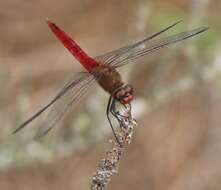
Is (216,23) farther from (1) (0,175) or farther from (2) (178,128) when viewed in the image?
(1) (0,175)

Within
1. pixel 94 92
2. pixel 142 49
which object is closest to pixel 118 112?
pixel 142 49

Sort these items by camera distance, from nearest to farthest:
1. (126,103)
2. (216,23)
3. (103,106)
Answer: (126,103) < (103,106) < (216,23)

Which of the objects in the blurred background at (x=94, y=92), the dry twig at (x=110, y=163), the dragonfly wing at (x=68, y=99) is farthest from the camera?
the blurred background at (x=94, y=92)

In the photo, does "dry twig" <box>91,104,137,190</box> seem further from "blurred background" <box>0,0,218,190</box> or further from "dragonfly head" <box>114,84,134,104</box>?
"blurred background" <box>0,0,218,190</box>

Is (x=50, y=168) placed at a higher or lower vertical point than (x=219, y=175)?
higher

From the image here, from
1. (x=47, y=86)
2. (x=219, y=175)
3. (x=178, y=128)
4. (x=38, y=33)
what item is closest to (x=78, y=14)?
(x=38, y=33)

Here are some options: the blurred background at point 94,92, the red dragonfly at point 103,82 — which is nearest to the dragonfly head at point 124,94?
the red dragonfly at point 103,82

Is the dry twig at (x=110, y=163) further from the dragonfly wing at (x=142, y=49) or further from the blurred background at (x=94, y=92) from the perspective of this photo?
the blurred background at (x=94, y=92)

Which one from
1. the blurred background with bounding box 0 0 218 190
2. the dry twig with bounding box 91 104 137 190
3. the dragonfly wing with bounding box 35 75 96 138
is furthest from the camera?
the blurred background with bounding box 0 0 218 190

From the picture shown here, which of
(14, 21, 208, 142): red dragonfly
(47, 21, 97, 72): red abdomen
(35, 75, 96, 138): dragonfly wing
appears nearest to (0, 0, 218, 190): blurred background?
(47, 21, 97, 72): red abdomen
